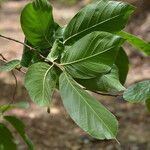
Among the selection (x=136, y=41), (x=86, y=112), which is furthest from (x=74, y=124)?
(x=86, y=112)

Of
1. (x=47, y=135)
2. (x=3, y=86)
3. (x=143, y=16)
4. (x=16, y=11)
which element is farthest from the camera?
(x=16, y=11)

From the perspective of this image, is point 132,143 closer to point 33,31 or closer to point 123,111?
point 123,111

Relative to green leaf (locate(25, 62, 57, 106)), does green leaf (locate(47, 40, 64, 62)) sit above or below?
above

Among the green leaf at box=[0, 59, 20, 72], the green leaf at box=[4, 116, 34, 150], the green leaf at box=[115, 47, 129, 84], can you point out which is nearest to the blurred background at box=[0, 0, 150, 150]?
the green leaf at box=[4, 116, 34, 150]

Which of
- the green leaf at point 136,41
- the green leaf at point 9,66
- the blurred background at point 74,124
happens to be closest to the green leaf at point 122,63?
the green leaf at point 136,41

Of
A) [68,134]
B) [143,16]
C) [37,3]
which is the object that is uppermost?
[37,3]

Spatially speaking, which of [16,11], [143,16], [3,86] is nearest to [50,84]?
[3,86]

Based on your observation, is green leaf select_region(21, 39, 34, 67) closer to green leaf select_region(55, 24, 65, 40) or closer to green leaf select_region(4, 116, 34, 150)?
green leaf select_region(55, 24, 65, 40)
